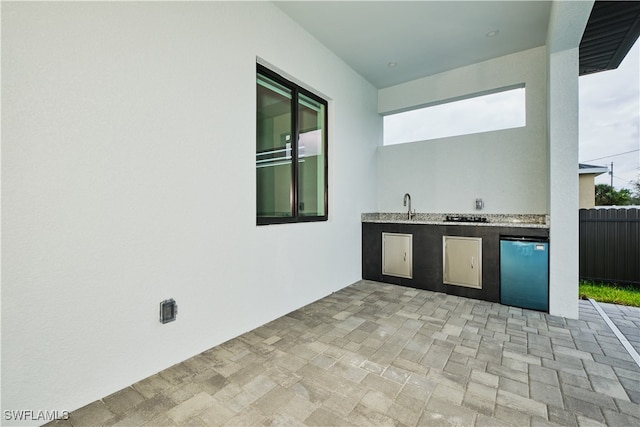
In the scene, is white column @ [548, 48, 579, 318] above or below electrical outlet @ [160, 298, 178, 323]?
above

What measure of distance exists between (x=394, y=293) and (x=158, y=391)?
2.78 metres

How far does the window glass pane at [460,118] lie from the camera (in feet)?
12.6

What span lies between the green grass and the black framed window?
355cm

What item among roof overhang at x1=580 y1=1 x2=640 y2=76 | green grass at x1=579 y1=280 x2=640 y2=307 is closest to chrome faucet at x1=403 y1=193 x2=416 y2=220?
green grass at x1=579 y1=280 x2=640 y2=307

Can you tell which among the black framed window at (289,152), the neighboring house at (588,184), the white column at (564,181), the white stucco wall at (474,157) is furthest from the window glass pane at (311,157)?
the neighboring house at (588,184)

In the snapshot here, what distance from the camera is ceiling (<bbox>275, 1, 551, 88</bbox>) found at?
2.82 metres

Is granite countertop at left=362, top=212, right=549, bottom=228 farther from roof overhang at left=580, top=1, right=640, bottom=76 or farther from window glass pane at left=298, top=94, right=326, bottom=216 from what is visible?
roof overhang at left=580, top=1, right=640, bottom=76

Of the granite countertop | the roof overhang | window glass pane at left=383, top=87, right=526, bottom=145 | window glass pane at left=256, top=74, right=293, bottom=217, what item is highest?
the roof overhang

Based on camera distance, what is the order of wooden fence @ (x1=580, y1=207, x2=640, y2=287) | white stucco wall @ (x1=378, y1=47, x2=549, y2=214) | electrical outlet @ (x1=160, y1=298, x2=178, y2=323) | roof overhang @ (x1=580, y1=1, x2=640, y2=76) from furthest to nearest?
wooden fence @ (x1=580, y1=207, x2=640, y2=287) → white stucco wall @ (x1=378, y1=47, x2=549, y2=214) → roof overhang @ (x1=580, y1=1, x2=640, y2=76) → electrical outlet @ (x1=160, y1=298, x2=178, y2=323)

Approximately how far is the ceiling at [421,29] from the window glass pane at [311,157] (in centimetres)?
83

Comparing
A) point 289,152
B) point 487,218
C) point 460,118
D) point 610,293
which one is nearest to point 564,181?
point 487,218

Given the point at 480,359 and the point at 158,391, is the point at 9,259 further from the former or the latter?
the point at 480,359

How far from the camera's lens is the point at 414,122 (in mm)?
4609

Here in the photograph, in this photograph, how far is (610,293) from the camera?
3578 millimetres
